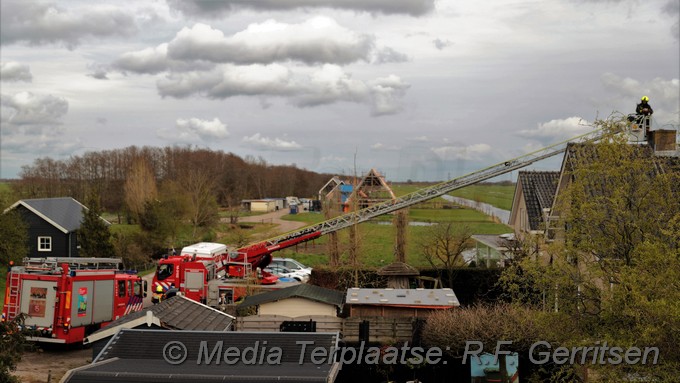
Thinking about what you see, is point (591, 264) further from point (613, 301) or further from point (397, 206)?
point (397, 206)

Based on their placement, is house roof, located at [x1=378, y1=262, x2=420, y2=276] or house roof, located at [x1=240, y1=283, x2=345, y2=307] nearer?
house roof, located at [x1=240, y1=283, x2=345, y2=307]

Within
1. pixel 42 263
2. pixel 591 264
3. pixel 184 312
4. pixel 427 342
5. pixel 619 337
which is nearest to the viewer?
pixel 619 337

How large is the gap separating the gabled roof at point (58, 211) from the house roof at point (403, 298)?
2273 centimetres

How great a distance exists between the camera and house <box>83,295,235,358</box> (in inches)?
580

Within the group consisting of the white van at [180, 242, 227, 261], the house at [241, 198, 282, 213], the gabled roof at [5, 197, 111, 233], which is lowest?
the white van at [180, 242, 227, 261]

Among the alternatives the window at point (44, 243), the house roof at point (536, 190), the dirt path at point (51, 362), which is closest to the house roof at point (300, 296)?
the dirt path at point (51, 362)

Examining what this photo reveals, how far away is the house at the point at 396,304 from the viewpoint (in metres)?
22.8

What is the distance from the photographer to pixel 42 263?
70.6ft

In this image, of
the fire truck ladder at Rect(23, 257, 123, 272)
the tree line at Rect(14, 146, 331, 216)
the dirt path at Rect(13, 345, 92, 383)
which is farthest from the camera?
the tree line at Rect(14, 146, 331, 216)

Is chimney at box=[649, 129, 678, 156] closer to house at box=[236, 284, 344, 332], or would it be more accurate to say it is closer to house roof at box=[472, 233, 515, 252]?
house roof at box=[472, 233, 515, 252]

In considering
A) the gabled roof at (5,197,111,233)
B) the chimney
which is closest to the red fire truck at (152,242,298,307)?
the gabled roof at (5,197,111,233)

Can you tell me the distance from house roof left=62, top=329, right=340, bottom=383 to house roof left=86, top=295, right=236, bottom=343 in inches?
93.4

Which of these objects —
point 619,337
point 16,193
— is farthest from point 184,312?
point 16,193

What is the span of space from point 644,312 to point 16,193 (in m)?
59.4
